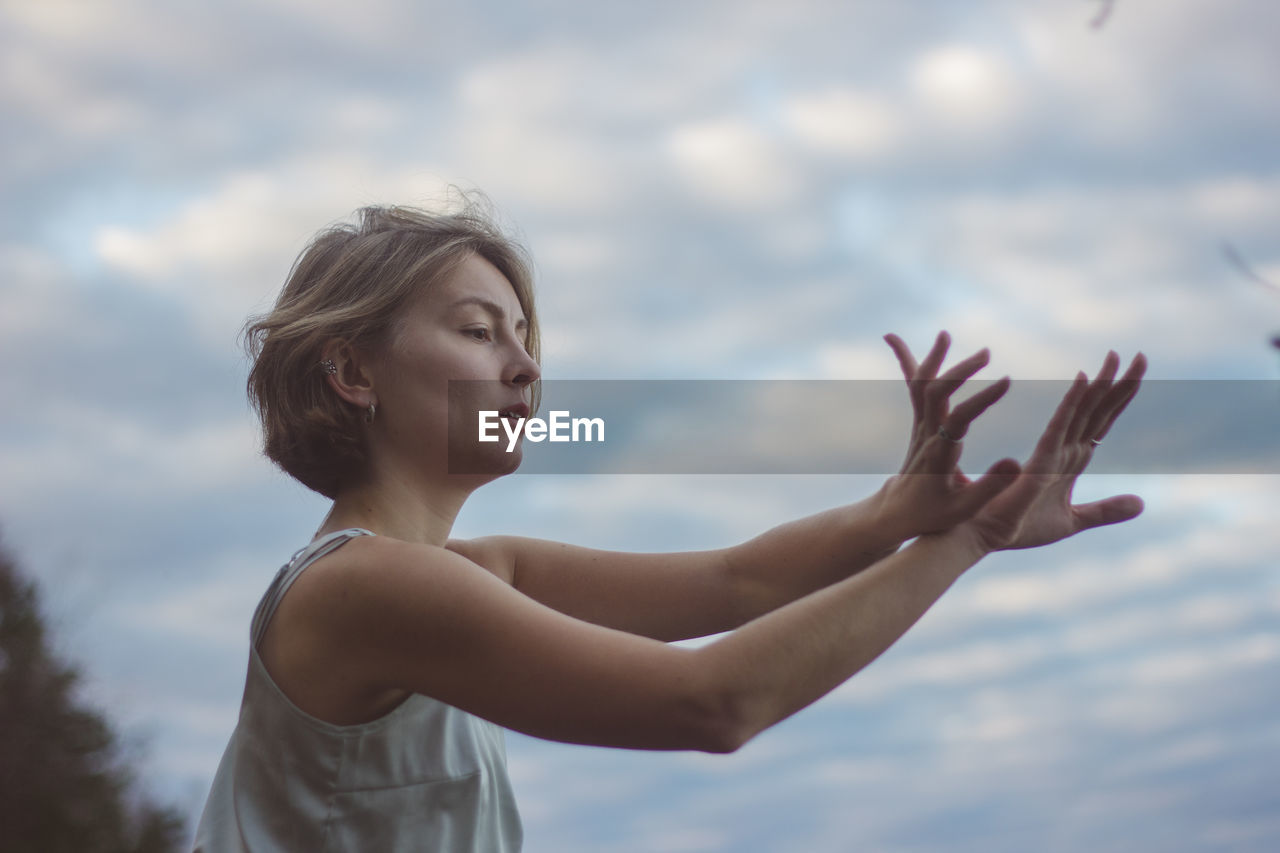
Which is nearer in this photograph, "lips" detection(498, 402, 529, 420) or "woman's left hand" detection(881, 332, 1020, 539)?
"woman's left hand" detection(881, 332, 1020, 539)

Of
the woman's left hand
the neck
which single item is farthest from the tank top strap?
the woman's left hand

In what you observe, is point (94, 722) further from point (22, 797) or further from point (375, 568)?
point (375, 568)

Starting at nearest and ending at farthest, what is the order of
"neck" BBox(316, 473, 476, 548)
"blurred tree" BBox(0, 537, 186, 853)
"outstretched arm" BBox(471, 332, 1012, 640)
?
"neck" BBox(316, 473, 476, 548) < "outstretched arm" BBox(471, 332, 1012, 640) < "blurred tree" BBox(0, 537, 186, 853)

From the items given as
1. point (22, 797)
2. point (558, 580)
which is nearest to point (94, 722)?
point (22, 797)

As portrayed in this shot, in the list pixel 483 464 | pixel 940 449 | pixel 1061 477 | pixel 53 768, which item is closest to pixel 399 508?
pixel 483 464

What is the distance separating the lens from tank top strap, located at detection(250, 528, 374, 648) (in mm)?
2834

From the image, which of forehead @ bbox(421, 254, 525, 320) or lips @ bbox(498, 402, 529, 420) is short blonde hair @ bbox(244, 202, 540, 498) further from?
lips @ bbox(498, 402, 529, 420)

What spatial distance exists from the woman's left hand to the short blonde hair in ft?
3.96

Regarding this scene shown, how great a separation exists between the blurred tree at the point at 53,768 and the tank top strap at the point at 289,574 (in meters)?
23.1

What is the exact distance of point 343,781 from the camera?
2.71m

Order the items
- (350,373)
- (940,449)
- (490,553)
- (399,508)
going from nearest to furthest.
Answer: (940,449) → (399,508) → (350,373) → (490,553)

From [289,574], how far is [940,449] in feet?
4.95

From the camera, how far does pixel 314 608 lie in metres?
2.74

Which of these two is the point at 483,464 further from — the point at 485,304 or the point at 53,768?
the point at 53,768
